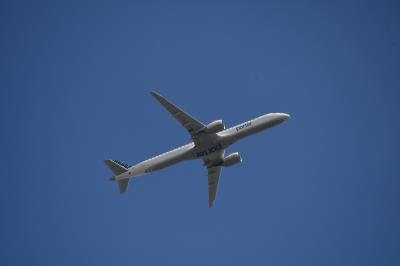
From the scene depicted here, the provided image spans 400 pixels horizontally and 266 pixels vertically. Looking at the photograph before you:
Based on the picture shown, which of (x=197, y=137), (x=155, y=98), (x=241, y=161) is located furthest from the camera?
(x=241, y=161)

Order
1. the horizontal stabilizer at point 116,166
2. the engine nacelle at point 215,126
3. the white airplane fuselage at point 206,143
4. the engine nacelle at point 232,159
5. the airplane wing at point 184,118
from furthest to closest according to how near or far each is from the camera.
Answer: the engine nacelle at point 232,159 → the horizontal stabilizer at point 116,166 → the white airplane fuselage at point 206,143 → the engine nacelle at point 215,126 → the airplane wing at point 184,118

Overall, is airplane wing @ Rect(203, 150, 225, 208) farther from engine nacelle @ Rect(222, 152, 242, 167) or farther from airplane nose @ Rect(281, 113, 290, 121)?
airplane nose @ Rect(281, 113, 290, 121)

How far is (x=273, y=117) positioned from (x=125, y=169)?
19.3m

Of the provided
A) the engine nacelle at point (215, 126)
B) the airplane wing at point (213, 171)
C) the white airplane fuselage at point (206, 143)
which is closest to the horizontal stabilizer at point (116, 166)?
the white airplane fuselage at point (206, 143)

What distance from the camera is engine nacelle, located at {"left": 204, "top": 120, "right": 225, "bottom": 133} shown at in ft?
198

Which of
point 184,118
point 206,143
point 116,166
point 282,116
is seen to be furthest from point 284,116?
point 116,166

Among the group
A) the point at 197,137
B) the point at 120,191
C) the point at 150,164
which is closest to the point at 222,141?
the point at 197,137

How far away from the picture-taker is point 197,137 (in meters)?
61.5

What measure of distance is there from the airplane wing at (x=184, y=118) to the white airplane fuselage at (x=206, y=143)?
3.84 ft

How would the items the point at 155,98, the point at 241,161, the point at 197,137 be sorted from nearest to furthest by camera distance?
the point at 155,98 < the point at 197,137 < the point at 241,161

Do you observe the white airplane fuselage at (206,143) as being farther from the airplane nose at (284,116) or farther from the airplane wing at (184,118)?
the airplane wing at (184,118)

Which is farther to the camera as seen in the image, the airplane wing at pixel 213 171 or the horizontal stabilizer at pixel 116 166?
the airplane wing at pixel 213 171

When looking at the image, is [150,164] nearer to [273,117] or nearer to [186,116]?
[186,116]

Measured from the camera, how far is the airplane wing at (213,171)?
217 feet
